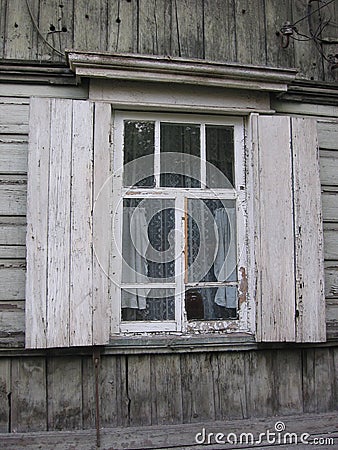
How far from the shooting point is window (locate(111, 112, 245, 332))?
9.20 feet

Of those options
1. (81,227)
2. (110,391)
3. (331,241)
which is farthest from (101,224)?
(331,241)

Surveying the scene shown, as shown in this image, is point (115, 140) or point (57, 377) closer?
point (57, 377)

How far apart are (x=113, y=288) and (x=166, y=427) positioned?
2.68 feet

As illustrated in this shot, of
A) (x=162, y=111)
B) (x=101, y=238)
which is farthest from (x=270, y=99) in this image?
(x=101, y=238)

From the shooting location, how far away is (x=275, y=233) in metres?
2.81

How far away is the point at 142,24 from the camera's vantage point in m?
2.96

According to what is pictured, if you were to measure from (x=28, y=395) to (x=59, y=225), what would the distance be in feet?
3.04

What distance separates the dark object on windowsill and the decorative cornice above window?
122 centimetres

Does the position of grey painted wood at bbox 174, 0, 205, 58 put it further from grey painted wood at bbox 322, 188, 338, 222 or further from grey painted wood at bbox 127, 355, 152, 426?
grey painted wood at bbox 127, 355, 152, 426

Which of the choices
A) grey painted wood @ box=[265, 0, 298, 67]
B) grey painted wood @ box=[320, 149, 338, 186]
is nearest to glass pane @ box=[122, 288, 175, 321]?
grey painted wood @ box=[320, 149, 338, 186]

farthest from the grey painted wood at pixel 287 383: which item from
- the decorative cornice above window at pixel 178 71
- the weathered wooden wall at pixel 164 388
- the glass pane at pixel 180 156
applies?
the decorative cornice above window at pixel 178 71

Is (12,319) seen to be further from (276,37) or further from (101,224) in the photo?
(276,37)

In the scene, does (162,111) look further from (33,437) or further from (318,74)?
(33,437)

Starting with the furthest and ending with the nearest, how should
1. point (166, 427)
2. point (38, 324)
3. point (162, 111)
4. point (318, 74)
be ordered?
point (318, 74), point (162, 111), point (166, 427), point (38, 324)
